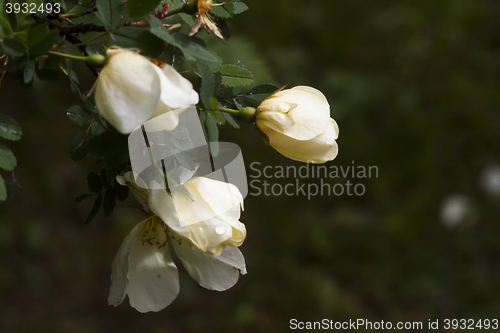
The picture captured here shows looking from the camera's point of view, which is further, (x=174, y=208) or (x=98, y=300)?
(x=98, y=300)

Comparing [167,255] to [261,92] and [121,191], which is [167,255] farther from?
[261,92]

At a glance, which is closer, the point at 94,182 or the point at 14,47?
the point at 14,47

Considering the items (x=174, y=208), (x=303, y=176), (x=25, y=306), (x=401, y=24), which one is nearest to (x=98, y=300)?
(x=25, y=306)

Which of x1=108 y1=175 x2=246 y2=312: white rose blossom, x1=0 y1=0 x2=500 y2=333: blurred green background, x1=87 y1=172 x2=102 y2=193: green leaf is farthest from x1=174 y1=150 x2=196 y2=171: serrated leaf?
x1=0 y1=0 x2=500 y2=333: blurred green background

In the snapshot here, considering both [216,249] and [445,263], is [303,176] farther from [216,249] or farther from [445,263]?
[216,249]

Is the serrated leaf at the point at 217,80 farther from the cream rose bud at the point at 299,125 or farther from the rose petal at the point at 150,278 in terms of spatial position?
the rose petal at the point at 150,278

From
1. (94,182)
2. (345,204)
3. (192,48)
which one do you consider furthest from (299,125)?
(345,204)
